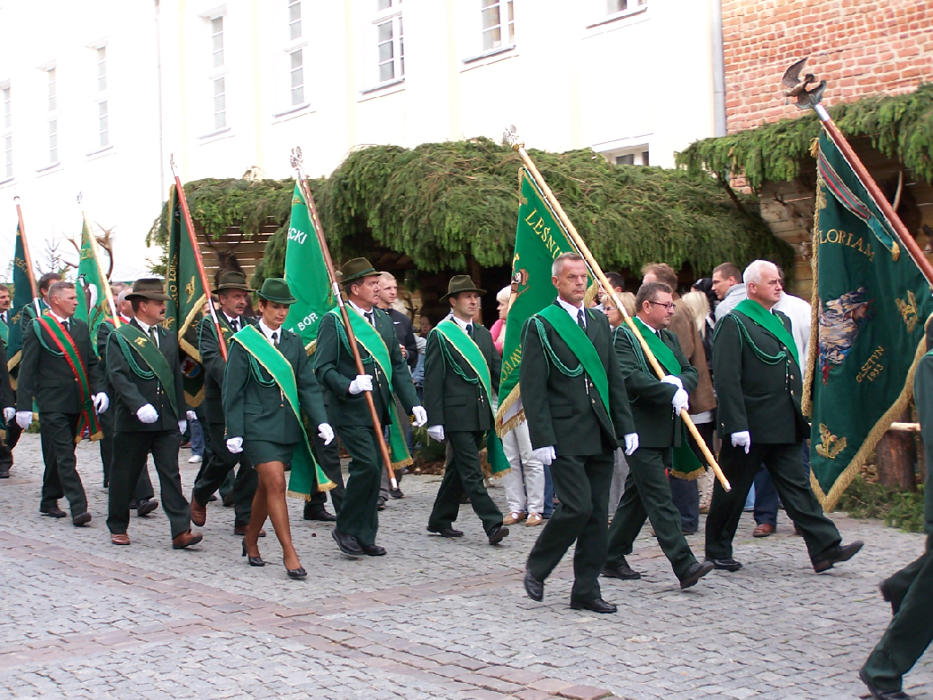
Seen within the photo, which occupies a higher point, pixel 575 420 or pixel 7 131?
pixel 7 131

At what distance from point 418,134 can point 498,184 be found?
6384 mm

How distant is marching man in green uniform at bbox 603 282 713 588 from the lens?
290 inches

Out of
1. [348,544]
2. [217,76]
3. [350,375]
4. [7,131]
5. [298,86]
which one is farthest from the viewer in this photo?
[7,131]

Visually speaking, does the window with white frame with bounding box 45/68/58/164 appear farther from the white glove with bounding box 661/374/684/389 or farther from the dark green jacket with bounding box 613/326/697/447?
the white glove with bounding box 661/374/684/389

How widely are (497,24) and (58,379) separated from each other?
29.3 feet

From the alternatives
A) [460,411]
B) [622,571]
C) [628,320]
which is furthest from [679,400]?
[460,411]

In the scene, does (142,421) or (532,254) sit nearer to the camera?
(532,254)

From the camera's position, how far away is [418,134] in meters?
18.5

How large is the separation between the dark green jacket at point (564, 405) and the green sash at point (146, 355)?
3.35 meters

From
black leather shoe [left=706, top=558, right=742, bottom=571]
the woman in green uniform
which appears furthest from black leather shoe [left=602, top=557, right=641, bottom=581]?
the woman in green uniform

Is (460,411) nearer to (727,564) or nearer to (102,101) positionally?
(727,564)

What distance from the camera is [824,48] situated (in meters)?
13.6

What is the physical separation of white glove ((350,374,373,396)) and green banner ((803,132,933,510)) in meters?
2.90

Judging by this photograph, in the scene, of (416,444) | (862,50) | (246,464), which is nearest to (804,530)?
(246,464)
